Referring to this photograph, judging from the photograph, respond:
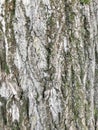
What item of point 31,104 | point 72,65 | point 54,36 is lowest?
point 31,104

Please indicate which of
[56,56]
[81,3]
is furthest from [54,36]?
[81,3]

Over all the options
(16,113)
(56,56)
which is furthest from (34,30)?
(16,113)

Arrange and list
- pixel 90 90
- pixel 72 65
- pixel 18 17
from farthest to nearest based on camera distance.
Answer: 1. pixel 90 90
2. pixel 72 65
3. pixel 18 17

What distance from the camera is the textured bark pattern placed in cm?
207

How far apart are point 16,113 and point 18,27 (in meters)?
0.53

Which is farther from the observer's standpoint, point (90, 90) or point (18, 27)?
point (90, 90)

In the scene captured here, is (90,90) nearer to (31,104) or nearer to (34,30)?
(31,104)

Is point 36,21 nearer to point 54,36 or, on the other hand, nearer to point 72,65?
point 54,36

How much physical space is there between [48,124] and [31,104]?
0.17 m

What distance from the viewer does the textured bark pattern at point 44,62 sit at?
2072 millimetres

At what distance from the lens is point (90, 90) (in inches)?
93.3

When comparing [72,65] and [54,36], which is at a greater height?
[54,36]

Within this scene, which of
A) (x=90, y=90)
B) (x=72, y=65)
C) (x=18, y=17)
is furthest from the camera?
(x=90, y=90)

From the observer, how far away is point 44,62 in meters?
2.12
